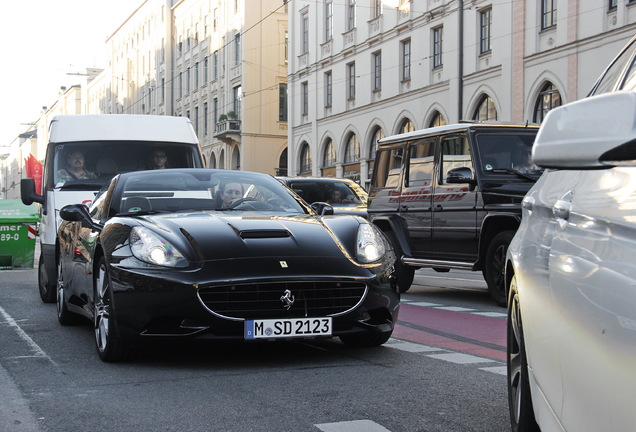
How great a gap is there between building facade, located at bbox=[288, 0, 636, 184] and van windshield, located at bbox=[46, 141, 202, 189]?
16577 mm

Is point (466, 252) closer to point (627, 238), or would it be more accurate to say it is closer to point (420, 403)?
point (420, 403)

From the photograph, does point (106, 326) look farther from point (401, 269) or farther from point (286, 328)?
point (401, 269)

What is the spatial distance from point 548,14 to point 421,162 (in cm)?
1969

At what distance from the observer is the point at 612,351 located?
80.8 inches

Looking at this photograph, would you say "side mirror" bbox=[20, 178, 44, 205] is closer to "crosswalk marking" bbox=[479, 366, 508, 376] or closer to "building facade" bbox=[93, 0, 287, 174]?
"crosswalk marking" bbox=[479, 366, 508, 376]

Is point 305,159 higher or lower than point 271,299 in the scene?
higher

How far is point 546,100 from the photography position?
30234 millimetres

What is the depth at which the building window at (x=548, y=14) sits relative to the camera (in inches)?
1170

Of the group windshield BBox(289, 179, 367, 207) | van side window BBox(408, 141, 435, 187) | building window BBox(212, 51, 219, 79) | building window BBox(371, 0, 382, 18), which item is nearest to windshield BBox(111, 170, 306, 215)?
van side window BBox(408, 141, 435, 187)

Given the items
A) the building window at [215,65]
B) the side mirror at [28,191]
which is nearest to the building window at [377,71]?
the building window at [215,65]

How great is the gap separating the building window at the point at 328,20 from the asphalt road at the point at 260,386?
4068 centimetres

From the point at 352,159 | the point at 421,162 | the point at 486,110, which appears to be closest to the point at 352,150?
the point at 352,159

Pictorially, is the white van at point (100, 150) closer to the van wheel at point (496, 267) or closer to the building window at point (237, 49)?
the van wheel at point (496, 267)

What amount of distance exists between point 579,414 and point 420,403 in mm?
2503
